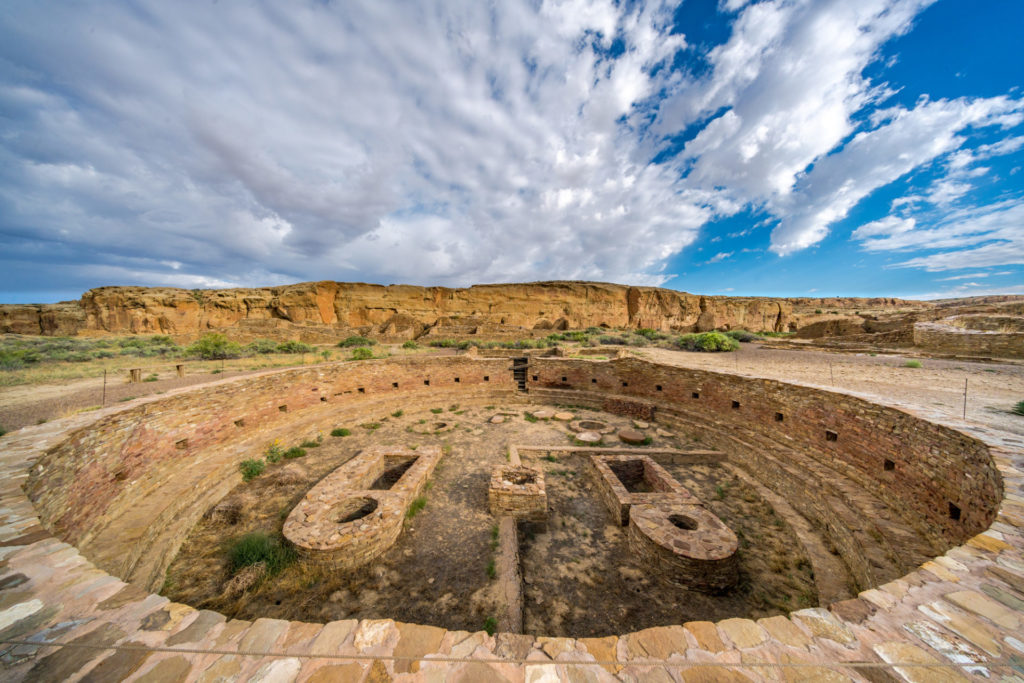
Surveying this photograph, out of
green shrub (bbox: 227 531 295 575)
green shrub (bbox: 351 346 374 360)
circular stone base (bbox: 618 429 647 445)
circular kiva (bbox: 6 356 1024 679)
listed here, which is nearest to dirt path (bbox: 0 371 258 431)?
circular kiva (bbox: 6 356 1024 679)

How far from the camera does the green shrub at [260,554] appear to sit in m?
4.63

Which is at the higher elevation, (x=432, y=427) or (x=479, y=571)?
(x=432, y=427)

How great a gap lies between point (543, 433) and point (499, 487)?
4.12 meters

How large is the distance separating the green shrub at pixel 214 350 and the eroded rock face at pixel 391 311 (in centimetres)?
626

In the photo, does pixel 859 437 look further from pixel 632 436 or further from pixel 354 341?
pixel 354 341

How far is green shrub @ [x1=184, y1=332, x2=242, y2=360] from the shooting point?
1741 cm

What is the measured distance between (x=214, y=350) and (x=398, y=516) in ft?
63.5

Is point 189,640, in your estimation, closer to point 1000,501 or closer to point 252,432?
point 1000,501

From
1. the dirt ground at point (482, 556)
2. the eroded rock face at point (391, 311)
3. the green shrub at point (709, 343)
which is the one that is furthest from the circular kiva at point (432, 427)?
the green shrub at point (709, 343)

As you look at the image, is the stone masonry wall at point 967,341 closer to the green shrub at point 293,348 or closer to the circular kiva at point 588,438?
the circular kiva at point 588,438

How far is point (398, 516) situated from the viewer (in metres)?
5.45

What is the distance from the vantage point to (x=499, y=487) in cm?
609

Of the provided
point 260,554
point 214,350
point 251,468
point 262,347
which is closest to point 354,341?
point 262,347

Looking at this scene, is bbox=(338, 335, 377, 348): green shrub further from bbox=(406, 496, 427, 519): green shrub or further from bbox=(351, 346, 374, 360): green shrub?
bbox=(406, 496, 427, 519): green shrub
